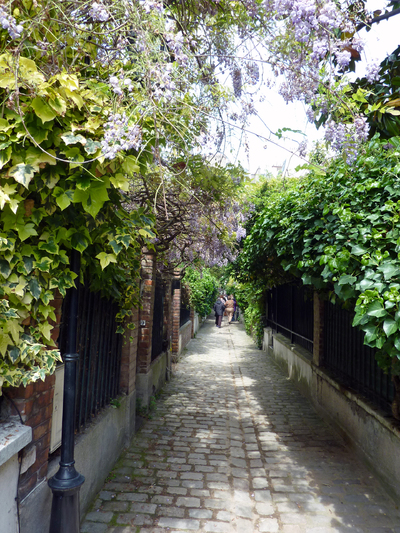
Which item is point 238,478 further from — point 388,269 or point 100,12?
point 100,12

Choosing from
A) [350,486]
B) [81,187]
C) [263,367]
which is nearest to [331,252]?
[81,187]

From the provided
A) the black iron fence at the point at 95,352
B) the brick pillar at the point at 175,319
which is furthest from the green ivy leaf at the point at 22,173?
the brick pillar at the point at 175,319

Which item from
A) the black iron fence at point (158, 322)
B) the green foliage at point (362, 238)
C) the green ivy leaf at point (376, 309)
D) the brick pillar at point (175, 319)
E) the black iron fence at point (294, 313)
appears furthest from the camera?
the brick pillar at point (175, 319)

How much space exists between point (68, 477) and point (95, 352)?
5.35 ft

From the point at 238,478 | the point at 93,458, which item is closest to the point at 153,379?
the point at 238,478

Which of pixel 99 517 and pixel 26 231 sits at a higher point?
pixel 26 231

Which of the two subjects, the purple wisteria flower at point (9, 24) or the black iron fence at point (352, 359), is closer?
the purple wisteria flower at point (9, 24)

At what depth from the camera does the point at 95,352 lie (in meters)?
4.00

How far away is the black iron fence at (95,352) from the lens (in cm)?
358

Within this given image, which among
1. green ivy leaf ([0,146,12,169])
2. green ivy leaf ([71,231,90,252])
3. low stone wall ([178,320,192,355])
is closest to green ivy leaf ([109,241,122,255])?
green ivy leaf ([71,231,90,252])

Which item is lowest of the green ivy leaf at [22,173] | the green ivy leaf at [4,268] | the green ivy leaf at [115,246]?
the green ivy leaf at [4,268]

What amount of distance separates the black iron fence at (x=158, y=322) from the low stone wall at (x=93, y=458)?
6.93 feet

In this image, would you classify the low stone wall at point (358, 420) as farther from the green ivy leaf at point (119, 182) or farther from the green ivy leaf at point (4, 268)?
the green ivy leaf at point (4, 268)

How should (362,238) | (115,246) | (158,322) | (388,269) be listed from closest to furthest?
(115,246), (388,269), (362,238), (158,322)
